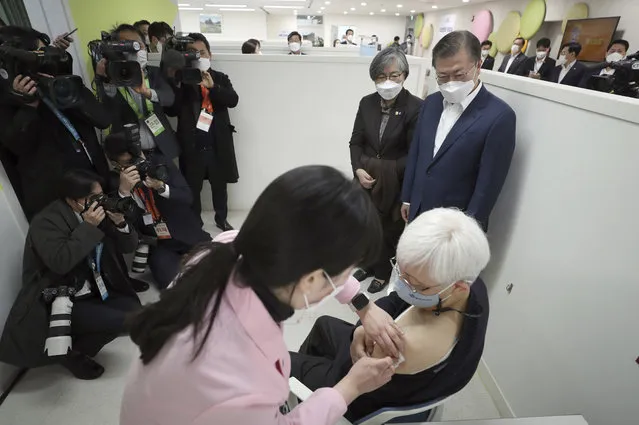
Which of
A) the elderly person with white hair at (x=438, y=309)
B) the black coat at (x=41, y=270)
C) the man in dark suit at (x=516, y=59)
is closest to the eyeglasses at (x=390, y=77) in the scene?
the elderly person with white hair at (x=438, y=309)

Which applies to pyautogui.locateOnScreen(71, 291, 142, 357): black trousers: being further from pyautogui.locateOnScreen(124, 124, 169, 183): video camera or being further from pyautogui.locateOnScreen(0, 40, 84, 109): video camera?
pyautogui.locateOnScreen(0, 40, 84, 109): video camera

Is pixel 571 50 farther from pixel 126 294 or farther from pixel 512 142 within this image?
A: pixel 126 294

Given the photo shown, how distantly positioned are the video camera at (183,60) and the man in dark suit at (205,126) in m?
0.06

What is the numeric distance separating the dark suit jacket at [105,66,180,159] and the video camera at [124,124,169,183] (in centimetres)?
25

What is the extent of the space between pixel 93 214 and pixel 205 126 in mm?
1162

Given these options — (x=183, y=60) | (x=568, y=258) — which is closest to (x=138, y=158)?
(x=183, y=60)

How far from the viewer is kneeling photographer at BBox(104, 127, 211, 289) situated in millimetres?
2176

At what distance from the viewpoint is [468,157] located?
5.20 ft

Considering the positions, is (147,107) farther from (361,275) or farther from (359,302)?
(359,302)

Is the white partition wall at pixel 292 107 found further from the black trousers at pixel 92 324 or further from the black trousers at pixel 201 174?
the black trousers at pixel 92 324

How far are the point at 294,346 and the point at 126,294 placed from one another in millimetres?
1020

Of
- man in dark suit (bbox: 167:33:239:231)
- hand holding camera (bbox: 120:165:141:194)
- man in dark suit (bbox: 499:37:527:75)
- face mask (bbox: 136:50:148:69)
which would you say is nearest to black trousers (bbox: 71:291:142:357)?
hand holding camera (bbox: 120:165:141:194)

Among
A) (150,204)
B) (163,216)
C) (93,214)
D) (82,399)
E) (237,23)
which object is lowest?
(82,399)

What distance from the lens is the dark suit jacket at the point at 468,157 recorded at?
1506 millimetres
